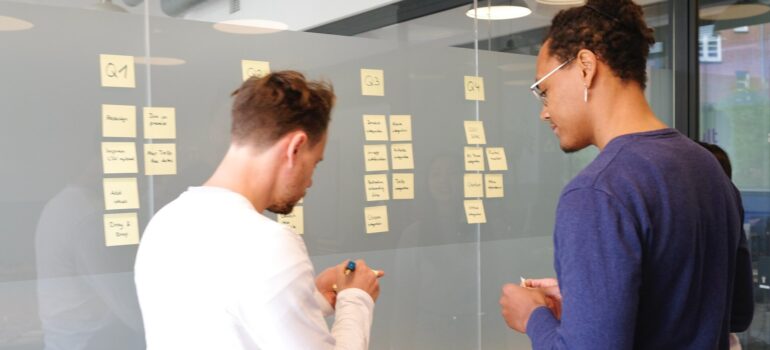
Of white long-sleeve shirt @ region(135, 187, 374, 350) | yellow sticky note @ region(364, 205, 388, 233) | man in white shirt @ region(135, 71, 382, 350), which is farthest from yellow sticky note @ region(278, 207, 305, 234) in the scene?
white long-sleeve shirt @ region(135, 187, 374, 350)

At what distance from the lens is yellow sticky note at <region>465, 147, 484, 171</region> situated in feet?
9.00

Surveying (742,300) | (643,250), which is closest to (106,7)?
(643,250)

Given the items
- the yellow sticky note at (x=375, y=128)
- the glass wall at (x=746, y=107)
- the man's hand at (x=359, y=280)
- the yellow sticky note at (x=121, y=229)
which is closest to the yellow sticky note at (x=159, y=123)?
the yellow sticky note at (x=121, y=229)

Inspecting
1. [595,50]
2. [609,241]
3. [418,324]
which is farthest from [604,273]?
[418,324]

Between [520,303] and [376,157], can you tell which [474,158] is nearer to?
[376,157]

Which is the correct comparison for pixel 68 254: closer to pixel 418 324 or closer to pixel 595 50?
pixel 418 324

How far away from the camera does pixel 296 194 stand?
1.36 metres

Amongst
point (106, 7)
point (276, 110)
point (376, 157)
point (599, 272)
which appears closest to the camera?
point (599, 272)

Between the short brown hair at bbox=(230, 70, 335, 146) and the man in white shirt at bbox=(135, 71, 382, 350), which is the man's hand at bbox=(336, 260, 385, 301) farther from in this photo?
the short brown hair at bbox=(230, 70, 335, 146)

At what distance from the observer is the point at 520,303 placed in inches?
55.7

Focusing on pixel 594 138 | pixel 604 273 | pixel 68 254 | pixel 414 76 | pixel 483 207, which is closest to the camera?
pixel 604 273

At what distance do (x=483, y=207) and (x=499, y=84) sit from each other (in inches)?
19.8

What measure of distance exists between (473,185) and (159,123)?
124 centimetres

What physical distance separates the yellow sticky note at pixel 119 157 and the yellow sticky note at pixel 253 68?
0.42m
